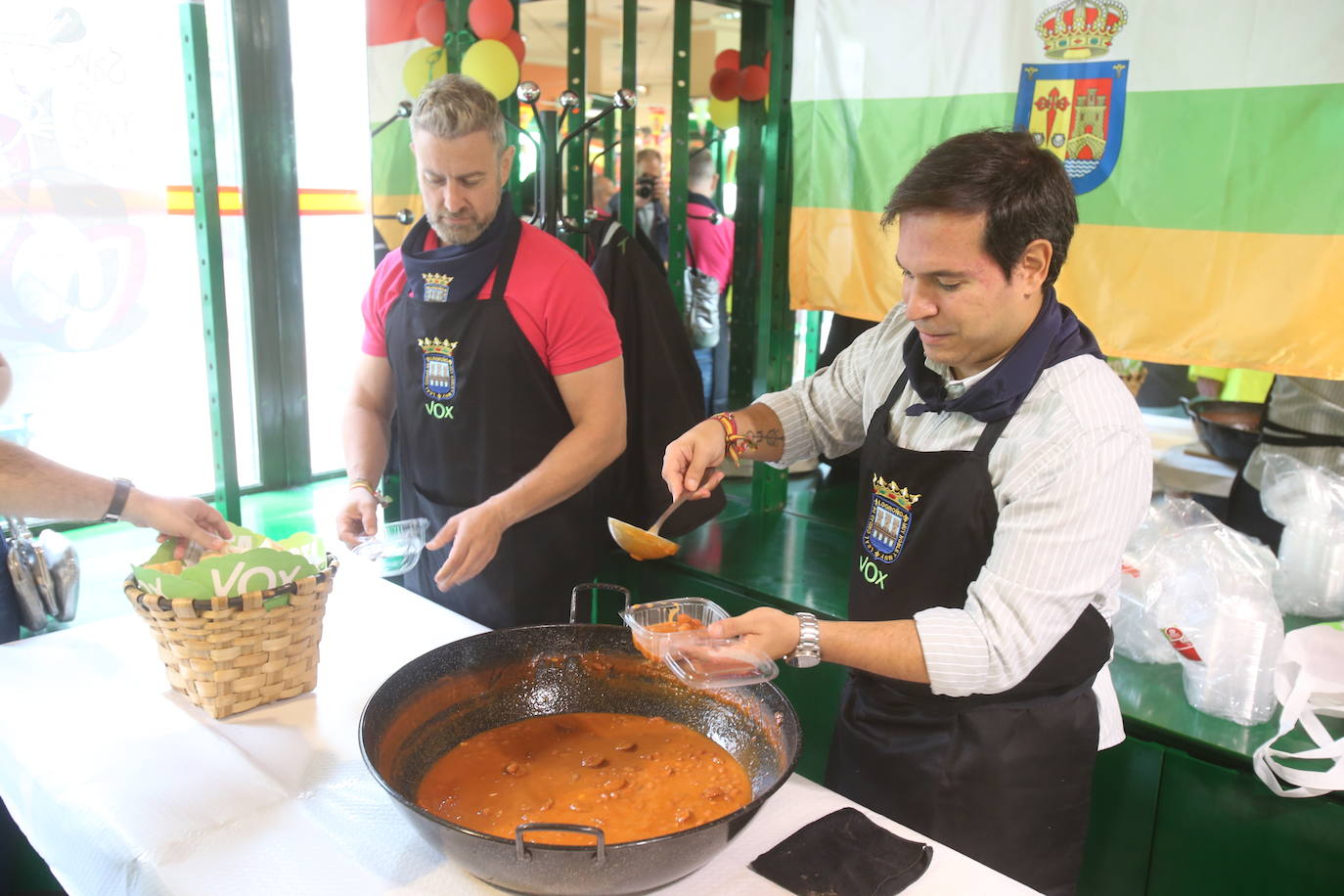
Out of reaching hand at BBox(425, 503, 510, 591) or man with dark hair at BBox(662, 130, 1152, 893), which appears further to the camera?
reaching hand at BBox(425, 503, 510, 591)

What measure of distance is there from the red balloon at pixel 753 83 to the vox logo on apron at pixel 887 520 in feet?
6.79

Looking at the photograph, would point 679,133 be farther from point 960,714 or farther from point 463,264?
point 960,714

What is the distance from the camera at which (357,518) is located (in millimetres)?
2084

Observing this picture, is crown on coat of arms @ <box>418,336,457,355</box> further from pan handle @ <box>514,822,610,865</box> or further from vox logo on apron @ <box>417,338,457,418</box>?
pan handle @ <box>514,822,610,865</box>

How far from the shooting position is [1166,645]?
232 centimetres

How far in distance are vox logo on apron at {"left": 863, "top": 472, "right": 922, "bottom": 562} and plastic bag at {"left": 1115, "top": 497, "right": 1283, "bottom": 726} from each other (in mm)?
872

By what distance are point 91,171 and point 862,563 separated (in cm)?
300

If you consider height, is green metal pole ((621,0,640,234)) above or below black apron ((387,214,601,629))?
above

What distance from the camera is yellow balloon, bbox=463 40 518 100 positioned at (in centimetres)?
288

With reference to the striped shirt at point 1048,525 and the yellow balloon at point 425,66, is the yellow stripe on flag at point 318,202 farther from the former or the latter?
the striped shirt at point 1048,525

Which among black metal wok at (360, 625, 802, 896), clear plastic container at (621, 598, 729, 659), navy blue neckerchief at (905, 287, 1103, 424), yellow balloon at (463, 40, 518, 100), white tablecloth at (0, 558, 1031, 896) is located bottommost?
white tablecloth at (0, 558, 1031, 896)

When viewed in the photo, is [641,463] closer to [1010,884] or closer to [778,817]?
[778,817]

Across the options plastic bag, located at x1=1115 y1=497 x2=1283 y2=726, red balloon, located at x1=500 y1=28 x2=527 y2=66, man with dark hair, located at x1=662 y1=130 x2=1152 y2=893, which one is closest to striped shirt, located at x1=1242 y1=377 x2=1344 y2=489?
plastic bag, located at x1=1115 y1=497 x2=1283 y2=726

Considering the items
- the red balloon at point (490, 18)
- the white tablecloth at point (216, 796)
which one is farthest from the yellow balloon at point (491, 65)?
the white tablecloth at point (216, 796)
